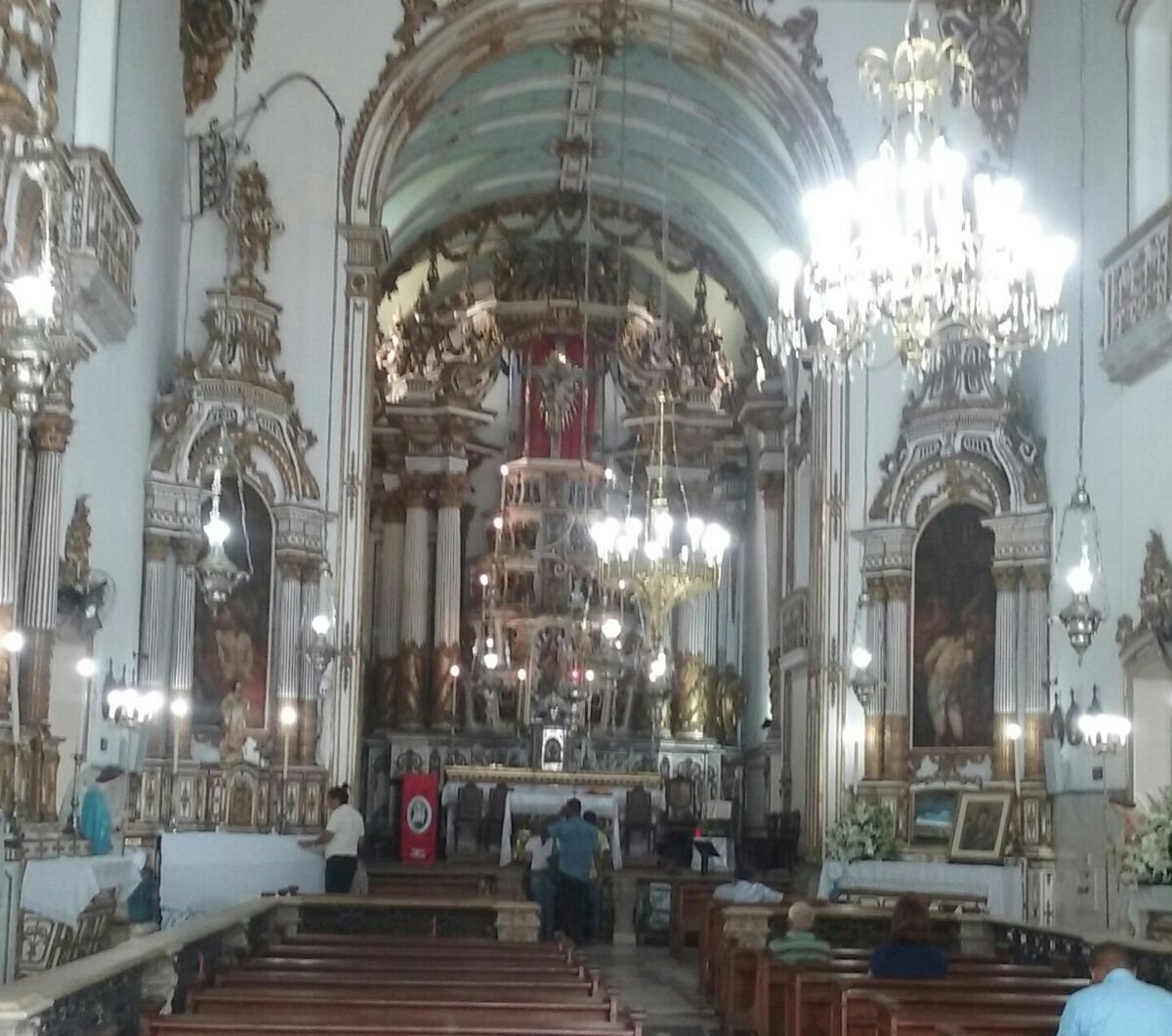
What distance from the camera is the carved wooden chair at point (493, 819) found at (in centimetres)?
2227

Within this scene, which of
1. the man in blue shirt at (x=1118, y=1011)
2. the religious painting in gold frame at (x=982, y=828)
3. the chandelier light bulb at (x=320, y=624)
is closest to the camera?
the man in blue shirt at (x=1118, y=1011)

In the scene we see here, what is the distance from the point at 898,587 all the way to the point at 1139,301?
4.36 m

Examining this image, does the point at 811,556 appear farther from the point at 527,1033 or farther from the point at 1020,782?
the point at 527,1033

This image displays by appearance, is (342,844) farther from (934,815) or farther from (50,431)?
(934,815)

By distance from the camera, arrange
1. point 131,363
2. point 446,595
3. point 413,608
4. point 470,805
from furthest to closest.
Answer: point 446,595, point 413,608, point 470,805, point 131,363

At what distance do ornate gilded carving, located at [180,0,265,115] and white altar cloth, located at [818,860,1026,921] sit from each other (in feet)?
33.1

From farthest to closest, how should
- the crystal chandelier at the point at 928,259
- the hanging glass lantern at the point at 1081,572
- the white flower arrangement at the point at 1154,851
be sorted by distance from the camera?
the hanging glass lantern at the point at 1081,572 < the white flower arrangement at the point at 1154,851 < the crystal chandelier at the point at 928,259

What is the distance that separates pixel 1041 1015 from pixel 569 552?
60.3ft

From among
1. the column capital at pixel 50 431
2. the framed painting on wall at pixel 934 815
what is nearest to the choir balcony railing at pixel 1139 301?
the framed painting on wall at pixel 934 815

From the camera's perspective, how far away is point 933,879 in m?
16.3

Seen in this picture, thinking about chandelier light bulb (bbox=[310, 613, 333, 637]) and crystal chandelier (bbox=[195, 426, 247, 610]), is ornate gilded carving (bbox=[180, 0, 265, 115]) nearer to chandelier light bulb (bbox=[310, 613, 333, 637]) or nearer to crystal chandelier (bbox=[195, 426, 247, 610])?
crystal chandelier (bbox=[195, 426, 247, 610])

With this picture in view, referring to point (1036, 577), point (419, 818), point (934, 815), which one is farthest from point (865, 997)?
point (419, 818)

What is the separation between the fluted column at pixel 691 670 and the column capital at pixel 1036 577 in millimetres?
8678

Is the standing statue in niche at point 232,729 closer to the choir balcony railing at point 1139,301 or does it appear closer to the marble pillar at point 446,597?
the marble pillar at point 446,597
